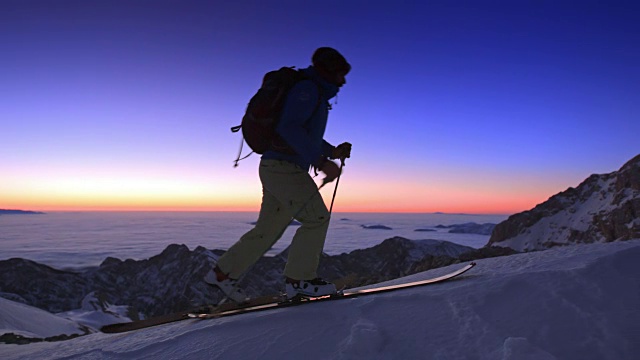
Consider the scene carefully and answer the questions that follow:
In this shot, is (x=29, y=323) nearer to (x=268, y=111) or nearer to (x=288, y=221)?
(x=288, y=221)

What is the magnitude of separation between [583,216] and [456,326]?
115545mm

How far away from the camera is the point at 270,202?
3768mm

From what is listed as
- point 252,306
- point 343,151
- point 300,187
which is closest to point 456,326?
point 300,187

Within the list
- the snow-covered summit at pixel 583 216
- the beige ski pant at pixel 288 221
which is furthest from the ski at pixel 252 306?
the snow-covered summit at pixel 583 216

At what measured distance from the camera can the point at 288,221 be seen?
145 inches

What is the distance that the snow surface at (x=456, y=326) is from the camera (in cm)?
203

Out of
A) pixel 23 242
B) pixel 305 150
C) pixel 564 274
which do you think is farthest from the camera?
pixel 23 242

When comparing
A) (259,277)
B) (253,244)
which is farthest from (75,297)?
(253,244)

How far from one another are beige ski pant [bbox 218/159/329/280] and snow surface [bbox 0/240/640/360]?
1.59 ft

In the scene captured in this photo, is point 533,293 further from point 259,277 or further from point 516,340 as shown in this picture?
point 259,277

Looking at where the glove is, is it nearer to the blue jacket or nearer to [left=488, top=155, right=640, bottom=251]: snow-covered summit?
the blue jacket

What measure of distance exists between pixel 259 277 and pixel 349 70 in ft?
234

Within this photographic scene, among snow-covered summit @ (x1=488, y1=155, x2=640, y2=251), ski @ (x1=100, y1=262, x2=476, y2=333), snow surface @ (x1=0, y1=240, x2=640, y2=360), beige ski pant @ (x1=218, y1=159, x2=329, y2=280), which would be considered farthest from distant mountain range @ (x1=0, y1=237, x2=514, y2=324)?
snow surface @ (x1=0, y1=240, x2=640, y2=360)

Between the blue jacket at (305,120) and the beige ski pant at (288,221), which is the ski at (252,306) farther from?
the blue jacket at (305,120)
